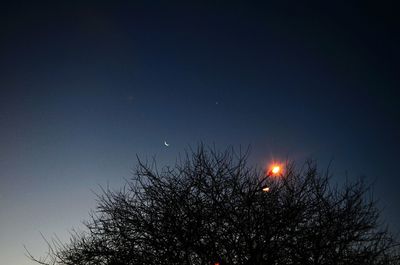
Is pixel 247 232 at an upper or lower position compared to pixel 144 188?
lower

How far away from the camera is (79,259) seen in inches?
298

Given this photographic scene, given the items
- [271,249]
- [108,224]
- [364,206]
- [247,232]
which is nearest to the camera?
[271,249]

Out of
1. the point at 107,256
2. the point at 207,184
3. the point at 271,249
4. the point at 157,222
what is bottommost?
the point at 271,249

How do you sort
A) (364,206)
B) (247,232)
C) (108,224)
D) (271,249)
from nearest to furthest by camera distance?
(271,249), (247,232), (108,224), (364,206)

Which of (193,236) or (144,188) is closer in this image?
(193,236)

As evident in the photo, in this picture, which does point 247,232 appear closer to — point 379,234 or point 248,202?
point 248,202

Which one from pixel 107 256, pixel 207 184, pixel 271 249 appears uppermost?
pixel 207 184

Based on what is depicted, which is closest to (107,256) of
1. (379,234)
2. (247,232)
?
(247,232)

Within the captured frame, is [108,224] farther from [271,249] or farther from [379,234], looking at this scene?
[379,234]

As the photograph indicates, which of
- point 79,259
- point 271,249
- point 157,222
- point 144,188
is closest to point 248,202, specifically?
point 271,249

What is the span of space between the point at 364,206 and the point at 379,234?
0.87 meters

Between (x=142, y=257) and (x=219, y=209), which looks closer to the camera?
(x=142, y=257)

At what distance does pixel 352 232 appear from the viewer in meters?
7.05

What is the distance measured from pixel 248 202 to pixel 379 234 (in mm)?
3099
